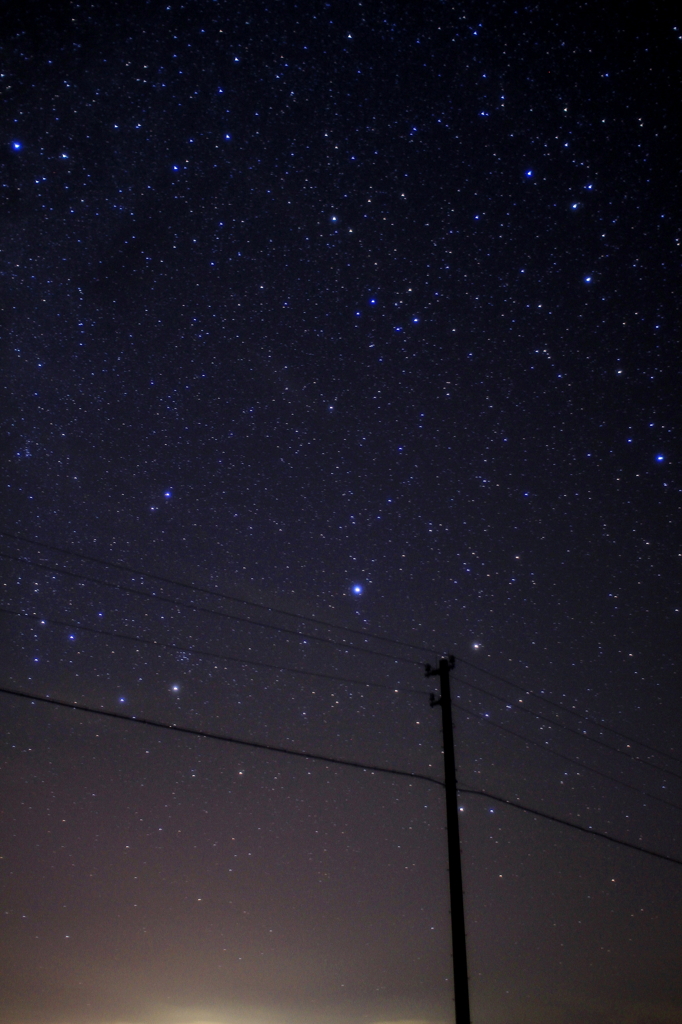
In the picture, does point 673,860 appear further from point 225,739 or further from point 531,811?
point 225,739

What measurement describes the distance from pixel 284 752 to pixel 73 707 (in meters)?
3.15

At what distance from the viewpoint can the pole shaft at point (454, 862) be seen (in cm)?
923

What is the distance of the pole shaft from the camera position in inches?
364

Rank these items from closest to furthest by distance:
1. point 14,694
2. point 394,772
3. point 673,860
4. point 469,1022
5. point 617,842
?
point 14,694
point 469,1022
point 394,772
point 617,842
point 673,860

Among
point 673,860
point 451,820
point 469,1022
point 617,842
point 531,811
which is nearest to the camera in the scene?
point 469,1022

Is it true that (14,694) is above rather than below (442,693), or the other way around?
below

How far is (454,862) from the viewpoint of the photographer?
982cm

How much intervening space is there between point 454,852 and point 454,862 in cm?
12

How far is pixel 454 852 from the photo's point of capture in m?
9.87

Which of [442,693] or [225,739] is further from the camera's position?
[442,693]

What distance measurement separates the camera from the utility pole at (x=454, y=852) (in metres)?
9.24

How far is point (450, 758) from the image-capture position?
34.8 feet

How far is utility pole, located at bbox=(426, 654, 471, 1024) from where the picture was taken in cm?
924

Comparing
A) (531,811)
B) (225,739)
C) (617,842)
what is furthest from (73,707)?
(617,842)
